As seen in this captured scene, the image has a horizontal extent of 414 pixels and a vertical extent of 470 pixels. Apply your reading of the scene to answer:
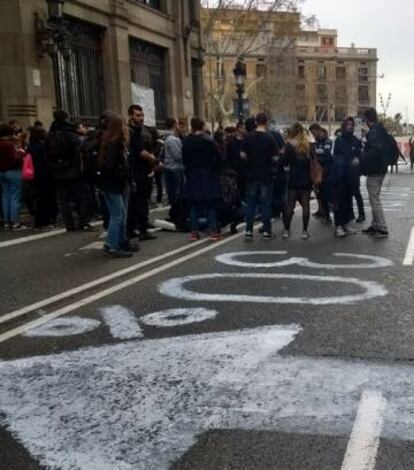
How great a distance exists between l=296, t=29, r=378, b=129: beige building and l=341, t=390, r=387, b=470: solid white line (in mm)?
94217

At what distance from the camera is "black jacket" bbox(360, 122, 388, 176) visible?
31.4 feet

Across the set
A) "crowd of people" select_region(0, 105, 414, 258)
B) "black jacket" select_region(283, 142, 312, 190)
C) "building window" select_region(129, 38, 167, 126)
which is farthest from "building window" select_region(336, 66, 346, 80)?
"black jacket" select_region(283, 142, 312, 190)

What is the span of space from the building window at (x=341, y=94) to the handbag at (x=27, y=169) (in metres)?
95.3

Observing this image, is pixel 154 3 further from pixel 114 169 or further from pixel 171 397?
pixel 171 397

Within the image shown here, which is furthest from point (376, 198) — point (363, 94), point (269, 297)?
point (363, 94)

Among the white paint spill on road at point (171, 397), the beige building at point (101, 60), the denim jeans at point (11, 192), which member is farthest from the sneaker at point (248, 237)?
the beige building at point (101, 60)

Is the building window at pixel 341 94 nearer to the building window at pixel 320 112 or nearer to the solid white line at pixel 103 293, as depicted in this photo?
the building window at pixel 320 112

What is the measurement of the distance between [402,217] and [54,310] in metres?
7.88

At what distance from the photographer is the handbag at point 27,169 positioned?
11.1 metres

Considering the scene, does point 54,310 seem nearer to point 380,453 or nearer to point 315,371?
point 315,371

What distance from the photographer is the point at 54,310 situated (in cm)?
577

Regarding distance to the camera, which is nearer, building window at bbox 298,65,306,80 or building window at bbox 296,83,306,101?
building window at bbox 296,83,306,101

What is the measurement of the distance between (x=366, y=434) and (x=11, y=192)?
9.18 meters

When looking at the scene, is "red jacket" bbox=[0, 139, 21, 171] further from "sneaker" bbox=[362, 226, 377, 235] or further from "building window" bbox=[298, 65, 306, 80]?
"building window" bbox=[298, 65, 306, 80]
